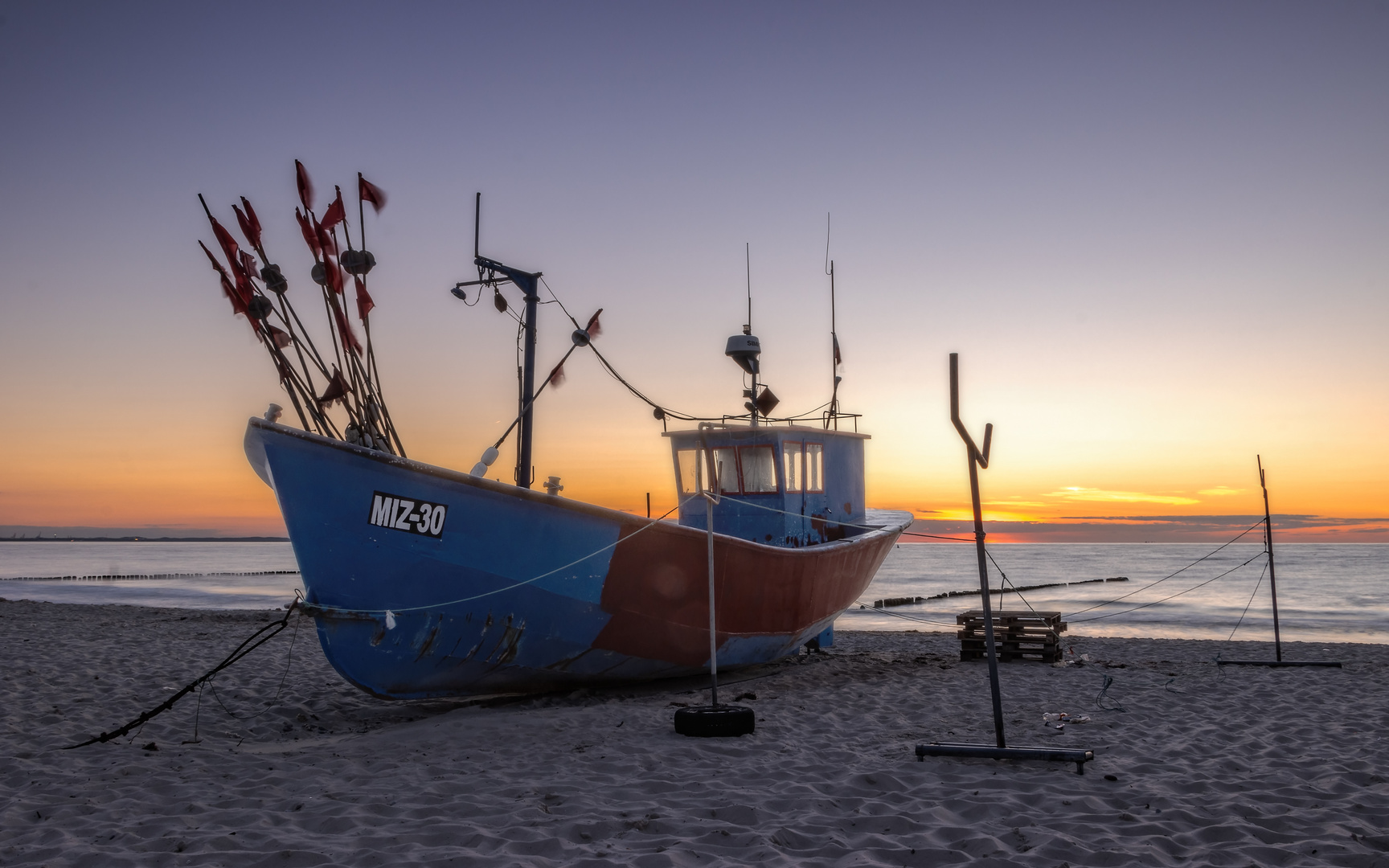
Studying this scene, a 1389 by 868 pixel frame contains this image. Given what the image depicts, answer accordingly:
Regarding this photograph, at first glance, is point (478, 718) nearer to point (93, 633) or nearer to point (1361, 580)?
point (93, 633)

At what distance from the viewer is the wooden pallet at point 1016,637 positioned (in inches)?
488

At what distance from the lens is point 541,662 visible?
25.8 feet

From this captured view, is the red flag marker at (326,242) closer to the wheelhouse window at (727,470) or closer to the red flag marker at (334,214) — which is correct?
the red flag marker at (334,214)

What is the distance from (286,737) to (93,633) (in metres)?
12.0

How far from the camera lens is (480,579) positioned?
23.6 ft

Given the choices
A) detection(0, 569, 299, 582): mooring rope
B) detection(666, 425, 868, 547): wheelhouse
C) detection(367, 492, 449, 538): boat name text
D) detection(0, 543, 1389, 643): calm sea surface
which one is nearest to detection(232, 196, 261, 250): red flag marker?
detection(367, 492, 449, 538): boat name text

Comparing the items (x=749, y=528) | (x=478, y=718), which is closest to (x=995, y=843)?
(x=478, y=718)

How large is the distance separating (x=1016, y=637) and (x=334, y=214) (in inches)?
435

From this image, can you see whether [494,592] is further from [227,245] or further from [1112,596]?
[1112,596]

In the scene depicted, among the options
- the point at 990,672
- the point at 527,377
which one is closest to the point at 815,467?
the point at 527,377

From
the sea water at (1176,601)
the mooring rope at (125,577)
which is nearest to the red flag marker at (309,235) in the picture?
the sea water at (1176,601)

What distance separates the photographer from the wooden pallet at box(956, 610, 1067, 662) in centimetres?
1241

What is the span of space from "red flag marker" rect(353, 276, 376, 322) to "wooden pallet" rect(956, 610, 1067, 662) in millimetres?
9637

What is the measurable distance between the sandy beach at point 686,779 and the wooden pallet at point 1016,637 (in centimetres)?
264
